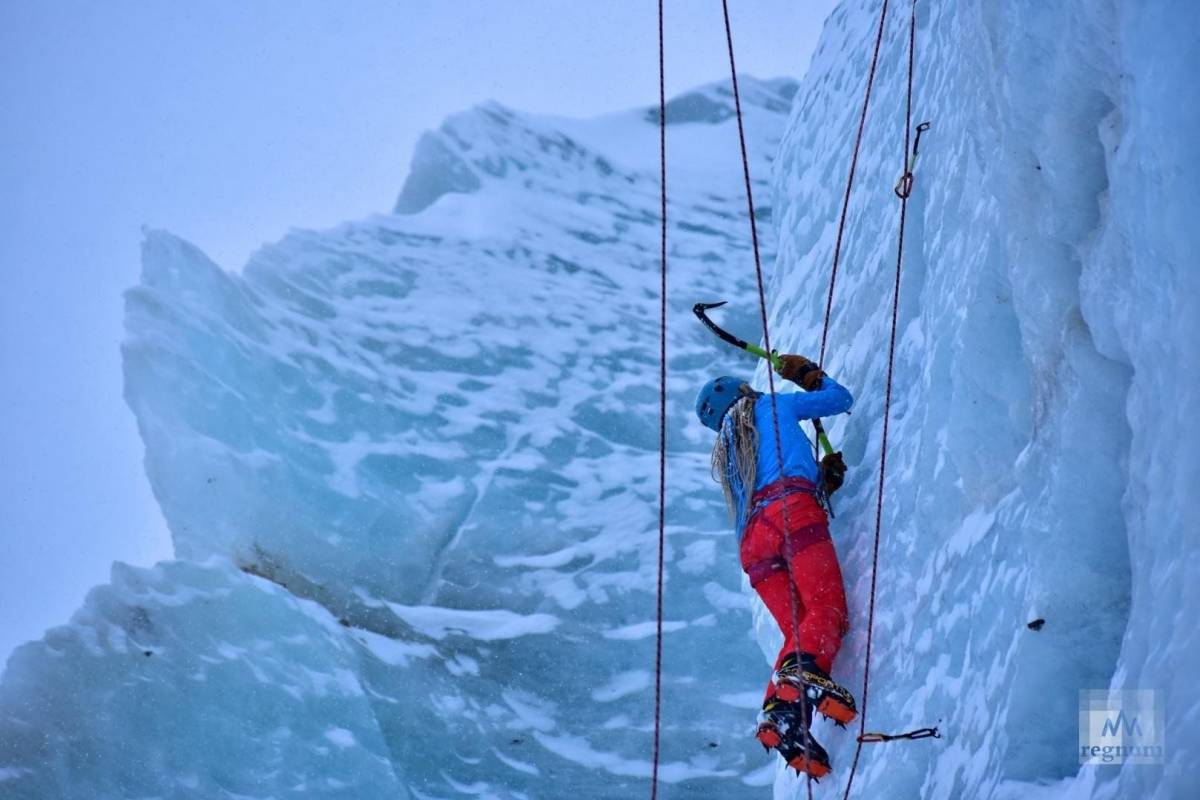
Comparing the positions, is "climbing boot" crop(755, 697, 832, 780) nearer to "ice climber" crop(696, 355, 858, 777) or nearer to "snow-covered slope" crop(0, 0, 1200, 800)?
"ice climber" crop(696, 355, 858, 777)

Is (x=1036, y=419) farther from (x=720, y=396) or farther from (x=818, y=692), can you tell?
(x=720, y=396)

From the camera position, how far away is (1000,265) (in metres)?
3.27

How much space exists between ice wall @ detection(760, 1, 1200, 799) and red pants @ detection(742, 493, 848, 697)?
0.17m

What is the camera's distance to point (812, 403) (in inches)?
143

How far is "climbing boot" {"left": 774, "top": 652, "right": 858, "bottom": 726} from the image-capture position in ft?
9.84

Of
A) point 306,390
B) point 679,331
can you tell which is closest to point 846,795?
point 306,390

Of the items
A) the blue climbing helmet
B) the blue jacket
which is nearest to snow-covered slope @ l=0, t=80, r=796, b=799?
the blue climbing helmet

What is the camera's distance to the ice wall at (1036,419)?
2.10 metres

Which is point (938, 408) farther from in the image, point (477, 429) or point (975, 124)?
point (477, 429)

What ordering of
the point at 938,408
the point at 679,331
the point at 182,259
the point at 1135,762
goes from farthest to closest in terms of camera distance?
the point at 679,331 < the point at 182,259 < the point at 938,408 < the point at 1135,762

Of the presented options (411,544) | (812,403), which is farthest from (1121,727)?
(411,544)

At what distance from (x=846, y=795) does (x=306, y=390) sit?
799 centimetres

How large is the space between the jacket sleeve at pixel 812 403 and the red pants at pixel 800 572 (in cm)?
29

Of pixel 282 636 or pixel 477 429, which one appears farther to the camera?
pixel 477 429
